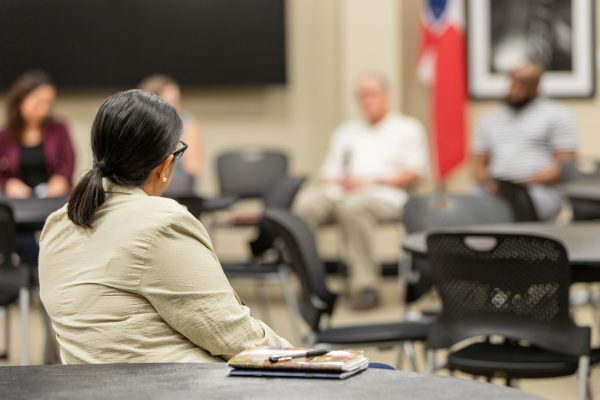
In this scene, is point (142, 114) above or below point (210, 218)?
above

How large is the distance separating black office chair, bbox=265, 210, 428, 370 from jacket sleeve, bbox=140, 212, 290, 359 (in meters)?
1.83

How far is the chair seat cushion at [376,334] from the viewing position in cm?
435

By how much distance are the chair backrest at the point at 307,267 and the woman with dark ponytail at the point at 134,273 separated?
1.76 metres

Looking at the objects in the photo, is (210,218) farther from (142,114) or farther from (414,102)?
(142,114)

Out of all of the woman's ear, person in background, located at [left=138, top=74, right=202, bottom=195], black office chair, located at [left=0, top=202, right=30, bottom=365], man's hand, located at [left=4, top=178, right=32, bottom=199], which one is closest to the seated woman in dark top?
man's hand, located at [left=4, top=178, right=32, bottom=199]

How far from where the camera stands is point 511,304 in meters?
3.84

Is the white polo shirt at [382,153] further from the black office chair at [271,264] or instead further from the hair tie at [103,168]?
the hair tie at [103,168]

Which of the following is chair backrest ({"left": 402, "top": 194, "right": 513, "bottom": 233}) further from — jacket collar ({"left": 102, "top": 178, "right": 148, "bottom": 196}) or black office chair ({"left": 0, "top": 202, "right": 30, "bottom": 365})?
jacket collar ({"left": 102, "top": 178, "right": 148, "bottom": 196})

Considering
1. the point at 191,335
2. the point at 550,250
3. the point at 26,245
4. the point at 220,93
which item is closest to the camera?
the point at 191,335

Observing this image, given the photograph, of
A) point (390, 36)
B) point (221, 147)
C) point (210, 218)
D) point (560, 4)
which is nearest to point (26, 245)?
point (210, 218)

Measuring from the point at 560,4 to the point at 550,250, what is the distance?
493 cm

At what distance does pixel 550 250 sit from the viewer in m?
3.74

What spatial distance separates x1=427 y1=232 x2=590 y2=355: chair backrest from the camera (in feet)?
12.3

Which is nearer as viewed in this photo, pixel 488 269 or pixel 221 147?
pixel 488 269
